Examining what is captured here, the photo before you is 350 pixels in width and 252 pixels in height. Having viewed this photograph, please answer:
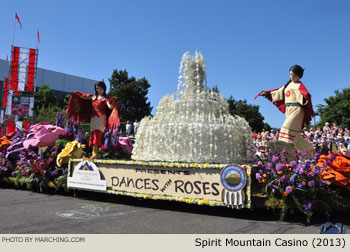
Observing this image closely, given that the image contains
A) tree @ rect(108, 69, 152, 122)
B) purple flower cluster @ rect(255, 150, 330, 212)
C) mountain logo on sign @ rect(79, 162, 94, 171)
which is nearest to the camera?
purple flower cluster @ rect(255, 150, 330, 212)

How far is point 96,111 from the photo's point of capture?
6.75m

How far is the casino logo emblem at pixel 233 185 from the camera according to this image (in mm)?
4246

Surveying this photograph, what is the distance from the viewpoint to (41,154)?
286 inches

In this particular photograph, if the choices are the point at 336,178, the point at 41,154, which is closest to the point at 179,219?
the point at 336,178

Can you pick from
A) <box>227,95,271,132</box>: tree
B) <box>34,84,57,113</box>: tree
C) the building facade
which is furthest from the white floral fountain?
the building facade

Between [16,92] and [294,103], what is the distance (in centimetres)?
2429

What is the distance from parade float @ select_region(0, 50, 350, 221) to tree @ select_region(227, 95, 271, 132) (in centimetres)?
3710

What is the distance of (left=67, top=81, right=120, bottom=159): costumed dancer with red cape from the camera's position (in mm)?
6586

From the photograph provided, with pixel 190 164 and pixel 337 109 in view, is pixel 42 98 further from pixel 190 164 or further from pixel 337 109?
pixel 190 164

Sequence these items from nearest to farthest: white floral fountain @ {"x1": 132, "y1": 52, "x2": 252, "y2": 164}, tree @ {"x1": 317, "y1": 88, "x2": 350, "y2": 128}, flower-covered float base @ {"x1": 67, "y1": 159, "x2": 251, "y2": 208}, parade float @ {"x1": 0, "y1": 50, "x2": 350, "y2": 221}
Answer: parade float @ {"x1": 0, "y1": 50, "x2": 350, "y2": 221}
flower-covered float base @ {"x1": 67, "y1": 159, "x2": 251, "y2": 208}
white floral fountain @ {"x1": 132, "y1": 52, "x2": 252, "y2": 164}
tree @ {"x1": 317, "y1": 88, "x2": 350, "y2": 128}

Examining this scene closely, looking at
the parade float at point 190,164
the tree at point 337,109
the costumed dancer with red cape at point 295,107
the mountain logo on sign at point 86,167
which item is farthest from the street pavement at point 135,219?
the tree at point 337,109

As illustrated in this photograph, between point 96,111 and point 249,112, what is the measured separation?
3927 centimetres

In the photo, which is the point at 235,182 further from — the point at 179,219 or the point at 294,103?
the point at 294,103

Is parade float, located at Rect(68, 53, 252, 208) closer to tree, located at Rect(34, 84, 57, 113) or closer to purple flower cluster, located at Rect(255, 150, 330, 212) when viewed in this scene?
purple flower cluster, located at Rect(255, 150, 330, 212)
